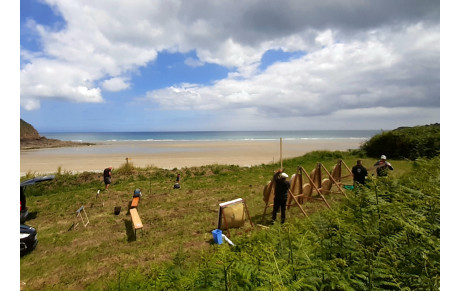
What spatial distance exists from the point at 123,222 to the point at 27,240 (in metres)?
3.43

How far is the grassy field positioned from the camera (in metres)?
6.82

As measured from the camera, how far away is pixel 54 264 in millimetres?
7219

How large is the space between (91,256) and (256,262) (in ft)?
24.3

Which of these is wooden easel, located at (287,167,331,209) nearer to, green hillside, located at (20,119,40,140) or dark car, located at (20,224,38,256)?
dark car, located at (20,224,38,256)

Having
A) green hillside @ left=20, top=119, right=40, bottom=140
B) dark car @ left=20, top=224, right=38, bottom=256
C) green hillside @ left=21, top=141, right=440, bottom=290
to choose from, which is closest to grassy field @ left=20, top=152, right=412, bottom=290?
green hillside @ left=21, top=141, right=440, bottom=290

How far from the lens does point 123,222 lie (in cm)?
1056

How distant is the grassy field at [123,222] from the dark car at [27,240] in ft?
0.68

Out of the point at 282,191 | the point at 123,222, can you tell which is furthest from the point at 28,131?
the point at 282,191

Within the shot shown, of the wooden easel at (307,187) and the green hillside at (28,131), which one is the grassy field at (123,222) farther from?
the green hillside at (28,131)

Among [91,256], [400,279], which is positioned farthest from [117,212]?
[400,279]

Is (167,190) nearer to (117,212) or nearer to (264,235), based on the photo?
(117,212)

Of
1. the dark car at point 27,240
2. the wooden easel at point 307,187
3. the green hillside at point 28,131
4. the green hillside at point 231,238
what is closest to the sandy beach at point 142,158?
the green hillside at point 231,238

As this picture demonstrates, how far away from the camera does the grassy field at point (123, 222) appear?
682cm

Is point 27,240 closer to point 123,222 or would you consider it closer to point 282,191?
point 123,222
